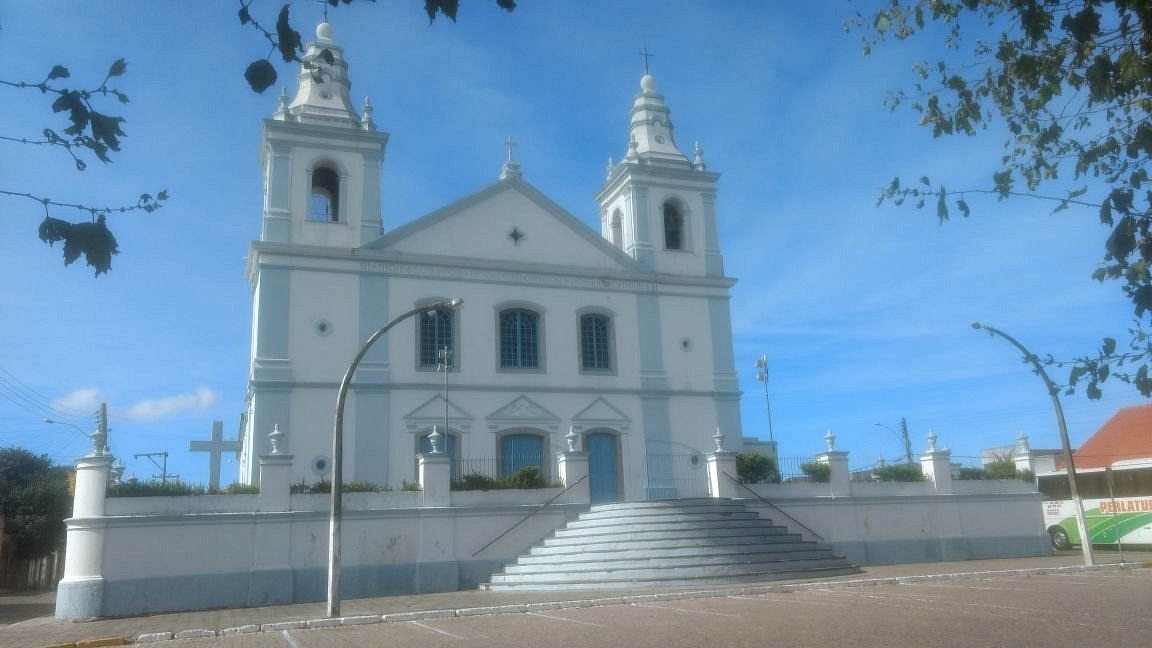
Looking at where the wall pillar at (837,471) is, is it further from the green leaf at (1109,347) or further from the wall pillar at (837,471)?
the green leaf at (1109,347)

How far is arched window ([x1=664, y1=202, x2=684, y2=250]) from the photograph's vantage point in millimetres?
26562

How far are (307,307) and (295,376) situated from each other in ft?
5.53

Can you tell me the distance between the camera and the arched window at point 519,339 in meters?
23.7

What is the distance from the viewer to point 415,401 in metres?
22.2

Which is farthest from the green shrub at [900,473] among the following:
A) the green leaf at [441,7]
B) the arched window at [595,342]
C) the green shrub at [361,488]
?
the green leaf at [441,7]

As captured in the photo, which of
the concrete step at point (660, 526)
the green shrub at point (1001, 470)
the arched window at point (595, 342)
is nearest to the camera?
the concrete step at point (660, 526)

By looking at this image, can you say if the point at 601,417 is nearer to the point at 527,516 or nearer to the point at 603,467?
the point at 603,467

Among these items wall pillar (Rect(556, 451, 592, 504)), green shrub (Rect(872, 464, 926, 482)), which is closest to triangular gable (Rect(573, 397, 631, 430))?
wall pillar (Rect(556, 451, 592, 504))

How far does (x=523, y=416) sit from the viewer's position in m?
23.0

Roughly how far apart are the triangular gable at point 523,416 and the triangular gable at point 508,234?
3.68 metres

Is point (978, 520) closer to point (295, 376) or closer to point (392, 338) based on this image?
point (392, 338)

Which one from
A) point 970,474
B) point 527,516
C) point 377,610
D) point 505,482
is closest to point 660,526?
point 527,516

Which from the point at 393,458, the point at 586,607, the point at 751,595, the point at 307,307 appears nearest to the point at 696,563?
the point at 751,595

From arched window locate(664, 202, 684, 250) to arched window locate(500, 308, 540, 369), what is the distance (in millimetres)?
4779
